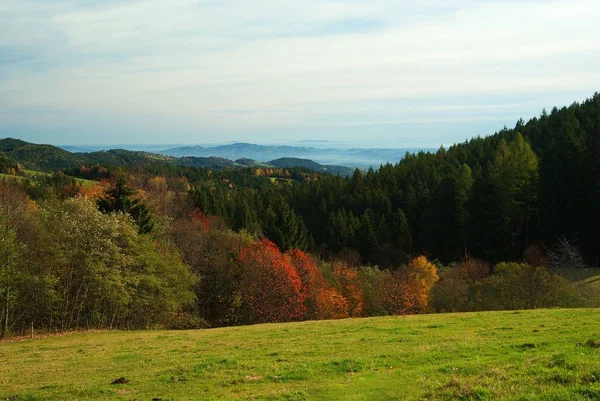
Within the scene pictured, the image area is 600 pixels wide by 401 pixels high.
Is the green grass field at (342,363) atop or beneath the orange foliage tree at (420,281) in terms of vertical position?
atop

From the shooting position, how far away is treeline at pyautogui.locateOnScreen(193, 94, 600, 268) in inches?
2255

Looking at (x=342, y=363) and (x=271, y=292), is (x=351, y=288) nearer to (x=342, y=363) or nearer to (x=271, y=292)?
(x=271, y=292)

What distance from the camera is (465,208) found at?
70.8m

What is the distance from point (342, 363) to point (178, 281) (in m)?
25.3

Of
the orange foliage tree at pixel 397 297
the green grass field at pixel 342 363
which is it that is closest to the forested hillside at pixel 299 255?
the orange foliage tree at pixel 397 297

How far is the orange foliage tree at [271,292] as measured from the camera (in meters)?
40.5

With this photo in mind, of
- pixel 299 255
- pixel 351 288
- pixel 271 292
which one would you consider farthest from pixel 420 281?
pixel 271 292

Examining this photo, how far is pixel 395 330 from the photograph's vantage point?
22.2 m

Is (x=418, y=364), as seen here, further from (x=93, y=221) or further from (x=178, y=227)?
(x=178, y=227)

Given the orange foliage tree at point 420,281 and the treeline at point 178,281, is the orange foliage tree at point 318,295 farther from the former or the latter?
the orange foliage tree at point 420,281

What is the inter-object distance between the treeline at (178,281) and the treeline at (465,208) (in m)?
9.00

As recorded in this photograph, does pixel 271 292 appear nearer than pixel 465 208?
Yes

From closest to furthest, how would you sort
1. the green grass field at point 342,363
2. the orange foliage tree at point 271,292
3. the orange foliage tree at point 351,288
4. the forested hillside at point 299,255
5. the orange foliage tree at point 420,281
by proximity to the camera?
the green grass field at point 342,363 → the forested hillside at point 299,255 → the orange foliage tree at point 271,292 → the orange foliage tree at point 420,281 → the orange foliage tree at point 351,288

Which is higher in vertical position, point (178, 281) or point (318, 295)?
point (178, 281)
